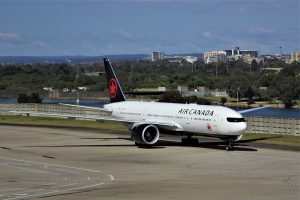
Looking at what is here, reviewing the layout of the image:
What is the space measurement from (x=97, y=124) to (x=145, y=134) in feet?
97.1

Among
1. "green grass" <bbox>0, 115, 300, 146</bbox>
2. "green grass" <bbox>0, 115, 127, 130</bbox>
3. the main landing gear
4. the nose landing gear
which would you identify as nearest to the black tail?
the main landing gear

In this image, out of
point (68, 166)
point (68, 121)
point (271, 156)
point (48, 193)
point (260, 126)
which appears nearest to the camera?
point (48, 193)

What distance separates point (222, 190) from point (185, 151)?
19.9 m

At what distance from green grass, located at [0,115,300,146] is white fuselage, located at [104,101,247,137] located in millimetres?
8390

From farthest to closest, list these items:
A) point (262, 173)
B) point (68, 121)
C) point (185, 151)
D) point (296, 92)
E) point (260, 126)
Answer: point (296, 92) → point (68, 121) → point (260, 126) → point (185, 151) → point (262, 173)

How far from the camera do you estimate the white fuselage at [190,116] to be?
2050 inches

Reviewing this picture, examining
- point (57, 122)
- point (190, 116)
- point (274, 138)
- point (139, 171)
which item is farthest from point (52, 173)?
point (57, 122)

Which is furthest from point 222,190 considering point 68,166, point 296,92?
point 296,92

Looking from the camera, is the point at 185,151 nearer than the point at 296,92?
Yes

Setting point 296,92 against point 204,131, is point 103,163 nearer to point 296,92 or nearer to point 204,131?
point 204,131

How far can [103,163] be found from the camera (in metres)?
46.4

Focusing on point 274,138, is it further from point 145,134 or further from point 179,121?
point 145,134

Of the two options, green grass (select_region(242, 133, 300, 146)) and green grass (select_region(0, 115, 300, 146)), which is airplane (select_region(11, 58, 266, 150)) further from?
green grass (select_region(0, 115, 300, 146))

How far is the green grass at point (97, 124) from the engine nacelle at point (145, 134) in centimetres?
1078
